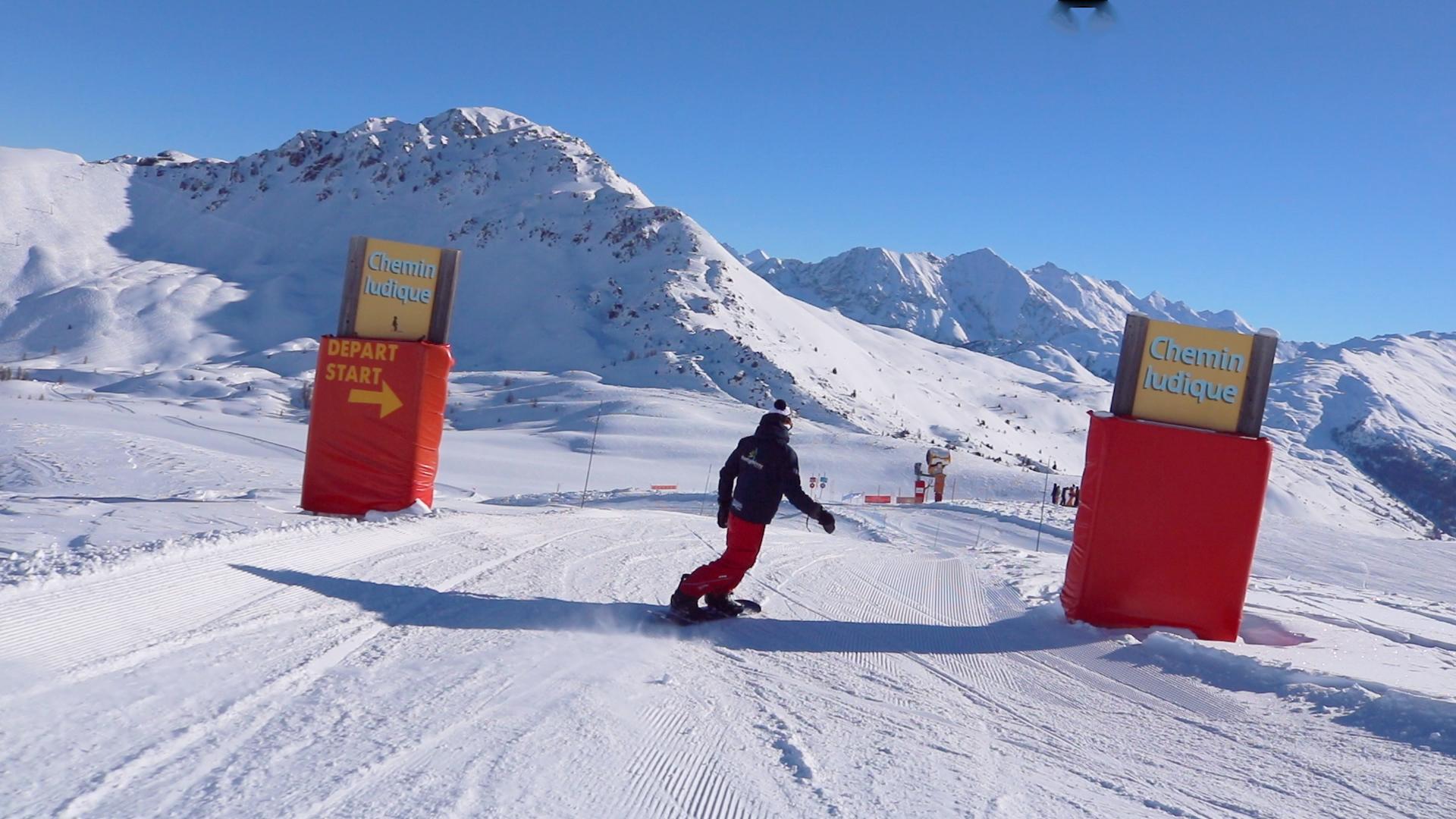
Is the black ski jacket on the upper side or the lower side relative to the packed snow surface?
upper

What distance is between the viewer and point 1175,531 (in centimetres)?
808

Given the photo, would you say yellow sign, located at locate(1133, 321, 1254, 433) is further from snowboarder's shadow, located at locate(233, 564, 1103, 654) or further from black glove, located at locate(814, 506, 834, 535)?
black glove, located at locate(814, 506, 834, 535)

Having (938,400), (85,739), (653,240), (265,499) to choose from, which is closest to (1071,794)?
(85,739)

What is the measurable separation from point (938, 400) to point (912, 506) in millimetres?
65381

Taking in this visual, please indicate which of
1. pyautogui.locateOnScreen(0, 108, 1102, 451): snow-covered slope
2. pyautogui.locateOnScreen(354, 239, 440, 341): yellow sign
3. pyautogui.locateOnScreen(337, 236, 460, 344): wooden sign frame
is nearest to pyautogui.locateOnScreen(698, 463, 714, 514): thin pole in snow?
pyautogui.locateOnScreen(337, 236, 460, 344): wooden sign frame

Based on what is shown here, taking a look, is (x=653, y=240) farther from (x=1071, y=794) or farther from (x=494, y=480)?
(x=1071, y=794)

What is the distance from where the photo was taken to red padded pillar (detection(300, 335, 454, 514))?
10453 mm

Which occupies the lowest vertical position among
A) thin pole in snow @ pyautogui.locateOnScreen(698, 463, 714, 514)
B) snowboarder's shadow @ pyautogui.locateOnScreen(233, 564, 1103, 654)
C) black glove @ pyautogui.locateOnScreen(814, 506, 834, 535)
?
thin pole in snow @ pyautogui.locateOnScreen(698, 463, 714, 514)

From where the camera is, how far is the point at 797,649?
6301 mm

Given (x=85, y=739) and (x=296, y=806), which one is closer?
(x=296, y=806)

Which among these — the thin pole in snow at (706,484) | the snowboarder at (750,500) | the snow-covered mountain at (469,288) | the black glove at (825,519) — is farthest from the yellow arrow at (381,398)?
the snow-covered mountain at (469,288)

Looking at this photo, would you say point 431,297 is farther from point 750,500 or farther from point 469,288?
point 469,288

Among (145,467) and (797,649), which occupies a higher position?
(797,649)

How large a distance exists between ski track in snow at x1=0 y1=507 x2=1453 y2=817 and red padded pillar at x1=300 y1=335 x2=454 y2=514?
3.06 m
